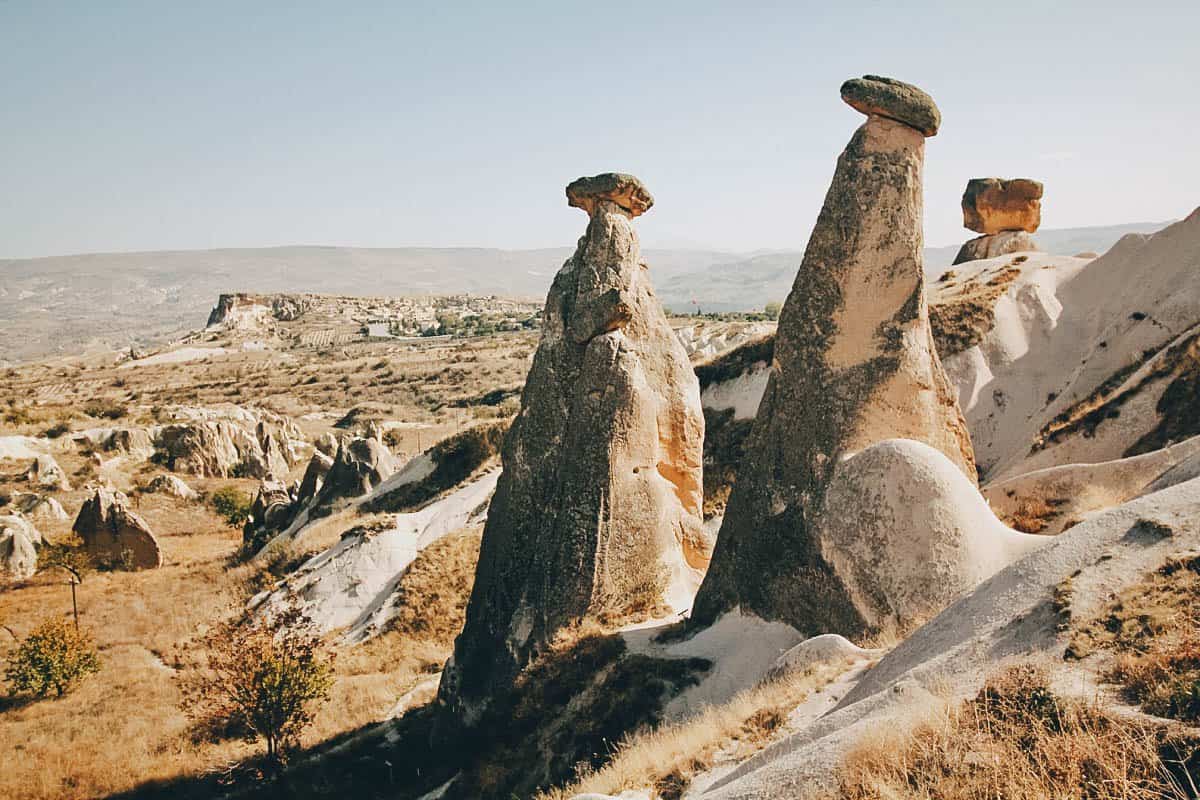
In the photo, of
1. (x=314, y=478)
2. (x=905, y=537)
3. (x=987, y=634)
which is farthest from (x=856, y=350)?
(x=314, y=478)

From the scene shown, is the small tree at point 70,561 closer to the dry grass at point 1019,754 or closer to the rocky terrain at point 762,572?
the rocky terrain at point 762,572

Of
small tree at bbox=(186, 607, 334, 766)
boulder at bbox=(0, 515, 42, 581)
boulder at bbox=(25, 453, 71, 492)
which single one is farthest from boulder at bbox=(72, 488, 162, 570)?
small tree at bbox=(186, 607, 334, 766)

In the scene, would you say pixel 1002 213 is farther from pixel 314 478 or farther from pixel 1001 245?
pixel 314 478

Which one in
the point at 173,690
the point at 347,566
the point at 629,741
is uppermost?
the point at 629,741

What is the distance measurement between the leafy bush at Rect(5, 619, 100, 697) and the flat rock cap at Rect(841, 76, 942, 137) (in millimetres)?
18150

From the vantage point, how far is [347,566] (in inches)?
785

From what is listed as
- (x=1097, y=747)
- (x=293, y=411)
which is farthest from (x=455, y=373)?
(x=1097, y=747)

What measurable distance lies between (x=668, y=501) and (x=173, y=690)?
38.1 feet

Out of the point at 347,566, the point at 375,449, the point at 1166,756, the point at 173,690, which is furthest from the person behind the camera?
the point at 375,449

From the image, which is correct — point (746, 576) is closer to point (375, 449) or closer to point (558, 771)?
point (558, 771)

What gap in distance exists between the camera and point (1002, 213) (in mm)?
31188

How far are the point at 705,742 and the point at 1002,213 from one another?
30888 mm

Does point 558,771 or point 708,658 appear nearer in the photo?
point 558,771

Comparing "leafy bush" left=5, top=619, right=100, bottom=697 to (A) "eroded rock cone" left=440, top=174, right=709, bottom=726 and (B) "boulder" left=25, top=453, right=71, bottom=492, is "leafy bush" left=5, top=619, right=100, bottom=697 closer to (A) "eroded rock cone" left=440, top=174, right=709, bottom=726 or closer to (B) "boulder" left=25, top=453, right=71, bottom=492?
(A) "eroded rock cone" left=440, top=174, right=709, bottom=726
